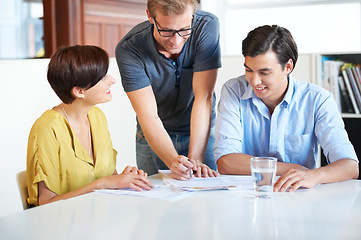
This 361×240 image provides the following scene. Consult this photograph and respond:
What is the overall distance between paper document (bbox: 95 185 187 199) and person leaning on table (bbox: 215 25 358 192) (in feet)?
1.28

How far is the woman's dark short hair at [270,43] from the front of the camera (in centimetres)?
185

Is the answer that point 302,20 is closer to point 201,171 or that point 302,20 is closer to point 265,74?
point 265,74

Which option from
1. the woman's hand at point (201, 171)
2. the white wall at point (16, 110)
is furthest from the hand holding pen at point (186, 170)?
the white wall at point (16, 110)

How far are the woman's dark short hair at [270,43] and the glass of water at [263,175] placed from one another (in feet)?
2.10

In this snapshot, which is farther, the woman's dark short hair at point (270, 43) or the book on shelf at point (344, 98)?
the book on shelf at point (344, 98)

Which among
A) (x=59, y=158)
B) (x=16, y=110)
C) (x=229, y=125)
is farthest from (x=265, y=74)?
(x=16, y=110)

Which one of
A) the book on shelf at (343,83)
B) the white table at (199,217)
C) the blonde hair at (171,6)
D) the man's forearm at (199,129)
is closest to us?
the white table at (199,217)

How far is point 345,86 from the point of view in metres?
3.32

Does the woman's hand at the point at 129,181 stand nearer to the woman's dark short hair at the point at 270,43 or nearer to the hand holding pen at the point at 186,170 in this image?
the hand holding pen at the point at 186,170

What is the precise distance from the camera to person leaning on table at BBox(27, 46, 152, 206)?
1.54 meters

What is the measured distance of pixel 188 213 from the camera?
1.19m

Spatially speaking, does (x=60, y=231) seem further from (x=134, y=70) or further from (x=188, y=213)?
(x=134, y=70)

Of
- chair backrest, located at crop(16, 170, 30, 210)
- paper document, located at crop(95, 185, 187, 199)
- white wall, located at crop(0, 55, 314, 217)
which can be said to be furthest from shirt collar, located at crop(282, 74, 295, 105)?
white wall, located at crop(0, 55, 314, 217)

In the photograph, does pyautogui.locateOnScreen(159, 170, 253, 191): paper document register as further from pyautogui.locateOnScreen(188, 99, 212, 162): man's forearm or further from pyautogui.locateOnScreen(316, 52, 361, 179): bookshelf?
pyautogui.locateOnScreen(316, 52, 361, 179): bookshelf
